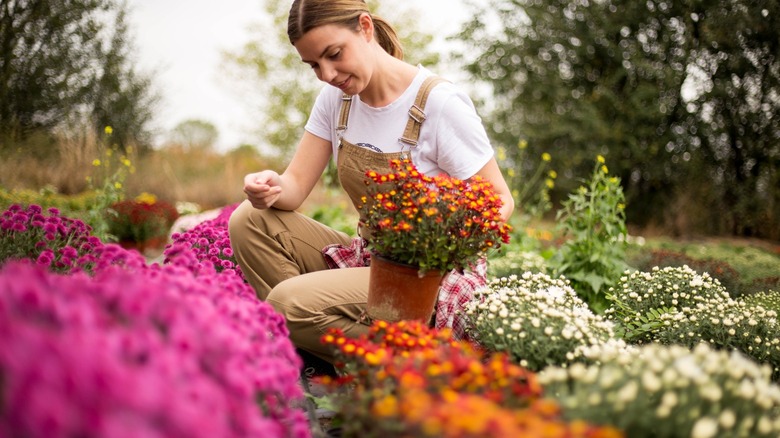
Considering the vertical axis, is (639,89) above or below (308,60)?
above

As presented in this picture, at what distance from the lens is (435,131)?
8.55 ft

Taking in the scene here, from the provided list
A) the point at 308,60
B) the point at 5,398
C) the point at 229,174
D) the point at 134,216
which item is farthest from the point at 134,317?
the point at 229,174

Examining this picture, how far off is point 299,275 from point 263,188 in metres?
0.41

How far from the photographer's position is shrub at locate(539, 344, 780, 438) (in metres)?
1.31

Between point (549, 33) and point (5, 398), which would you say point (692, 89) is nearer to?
point (549, 33)

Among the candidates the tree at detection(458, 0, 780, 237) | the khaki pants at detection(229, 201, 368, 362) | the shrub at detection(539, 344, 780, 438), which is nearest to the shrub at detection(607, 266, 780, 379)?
the shrub at detection(539, 344, 780, 438)

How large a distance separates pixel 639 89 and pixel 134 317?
1059cm

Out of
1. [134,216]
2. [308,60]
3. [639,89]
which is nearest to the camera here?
[308,60]

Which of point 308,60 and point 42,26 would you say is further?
point 42,26

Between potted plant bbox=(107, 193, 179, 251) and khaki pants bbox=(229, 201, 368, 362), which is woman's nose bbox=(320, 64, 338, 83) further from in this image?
potted plant bbox=(107, 193, 179, 251)

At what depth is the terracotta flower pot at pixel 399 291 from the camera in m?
2.19

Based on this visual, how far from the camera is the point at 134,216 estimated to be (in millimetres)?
6406

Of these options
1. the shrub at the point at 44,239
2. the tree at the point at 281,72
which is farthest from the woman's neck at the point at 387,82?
the tree at the point at 281,72

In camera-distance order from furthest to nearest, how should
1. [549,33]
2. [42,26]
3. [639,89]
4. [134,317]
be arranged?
1. [549,33]
2. [639,89]
3. [42,26]
4. [134,317]
